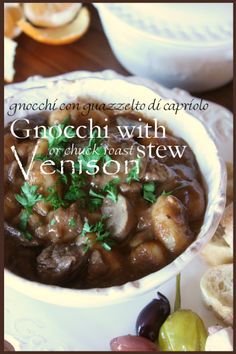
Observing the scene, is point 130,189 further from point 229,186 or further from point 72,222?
point 229,186

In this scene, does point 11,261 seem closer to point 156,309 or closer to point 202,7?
point 156,309

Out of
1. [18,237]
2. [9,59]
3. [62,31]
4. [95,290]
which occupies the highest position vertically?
[62,31]

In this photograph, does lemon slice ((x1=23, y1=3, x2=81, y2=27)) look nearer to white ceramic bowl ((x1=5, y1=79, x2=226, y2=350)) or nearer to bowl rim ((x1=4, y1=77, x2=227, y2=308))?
white ceramic bowl ((x1=5, y1=79, x2=226, y2=350))

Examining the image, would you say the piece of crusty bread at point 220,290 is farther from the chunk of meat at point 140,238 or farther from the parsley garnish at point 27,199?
the parsley garnish at point 27,199

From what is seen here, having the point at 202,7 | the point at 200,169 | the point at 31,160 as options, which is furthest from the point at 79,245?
the point at 202,7

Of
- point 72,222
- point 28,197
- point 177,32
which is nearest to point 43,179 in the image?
point 28,197
